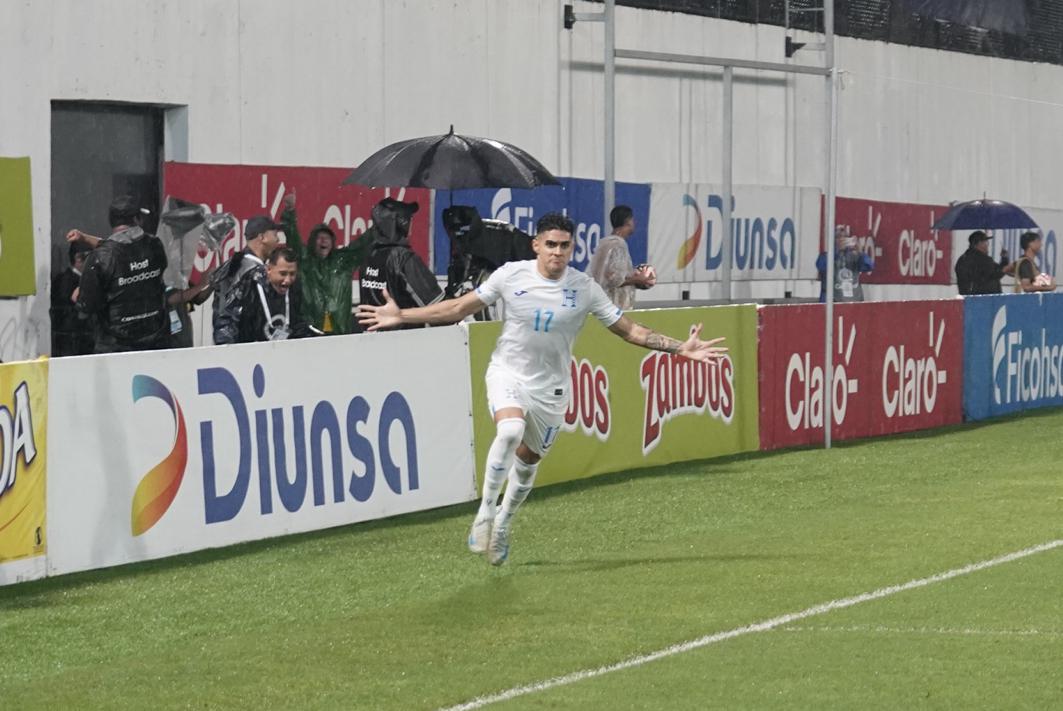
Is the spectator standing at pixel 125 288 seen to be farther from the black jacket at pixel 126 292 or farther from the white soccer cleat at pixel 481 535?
the white soccer cleat at pixel 481 535

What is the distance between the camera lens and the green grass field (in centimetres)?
835

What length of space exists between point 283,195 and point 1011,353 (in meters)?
8.19

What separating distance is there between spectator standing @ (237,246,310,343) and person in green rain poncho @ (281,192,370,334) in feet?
7.80

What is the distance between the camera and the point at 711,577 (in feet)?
37.1

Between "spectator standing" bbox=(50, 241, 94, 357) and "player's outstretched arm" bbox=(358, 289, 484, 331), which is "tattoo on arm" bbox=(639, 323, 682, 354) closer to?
"player's outstretched arm" bbox=(358, 289, 484, 331)

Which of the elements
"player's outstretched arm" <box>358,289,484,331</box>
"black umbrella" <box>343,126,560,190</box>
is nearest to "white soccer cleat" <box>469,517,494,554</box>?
"player's outstretched arm" <box>358,289,484,331</box>

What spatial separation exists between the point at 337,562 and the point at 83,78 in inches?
295

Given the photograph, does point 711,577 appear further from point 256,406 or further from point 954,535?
point 256,406

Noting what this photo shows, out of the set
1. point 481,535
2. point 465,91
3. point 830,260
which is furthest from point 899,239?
point 481,535

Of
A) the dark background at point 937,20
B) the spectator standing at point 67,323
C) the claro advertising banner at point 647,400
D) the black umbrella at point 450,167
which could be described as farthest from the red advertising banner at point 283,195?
the dark background at point 937,20

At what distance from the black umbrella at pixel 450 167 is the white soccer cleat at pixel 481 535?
5.15 metres

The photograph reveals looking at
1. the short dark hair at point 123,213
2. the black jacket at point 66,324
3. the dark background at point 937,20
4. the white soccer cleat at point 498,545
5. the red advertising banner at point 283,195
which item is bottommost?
the white soccer cleat at point 498,545

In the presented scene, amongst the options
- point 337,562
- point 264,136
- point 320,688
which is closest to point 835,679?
point 320,688

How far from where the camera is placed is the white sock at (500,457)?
458 inches
